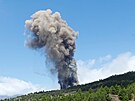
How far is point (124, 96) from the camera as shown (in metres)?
190

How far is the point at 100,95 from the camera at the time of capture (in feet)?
609

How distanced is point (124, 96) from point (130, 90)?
8527 mm

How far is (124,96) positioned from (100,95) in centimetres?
1436

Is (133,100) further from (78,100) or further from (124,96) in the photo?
(78,100)

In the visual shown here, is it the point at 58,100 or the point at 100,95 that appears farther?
the point at 58,100

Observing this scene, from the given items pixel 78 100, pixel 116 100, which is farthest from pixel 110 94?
pixel 78 100

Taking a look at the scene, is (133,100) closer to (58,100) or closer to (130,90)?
(130,90)

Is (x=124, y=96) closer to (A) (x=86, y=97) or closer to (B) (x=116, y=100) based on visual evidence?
(B) (x=116, y=100)

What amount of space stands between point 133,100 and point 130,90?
854 cm

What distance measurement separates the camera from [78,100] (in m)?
189

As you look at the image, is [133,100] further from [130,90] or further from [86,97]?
[86,97]

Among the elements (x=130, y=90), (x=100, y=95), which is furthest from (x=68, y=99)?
(x=130, y=90)

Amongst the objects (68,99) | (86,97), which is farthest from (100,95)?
(68,99)

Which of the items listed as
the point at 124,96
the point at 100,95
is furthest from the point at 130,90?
the point at 100,95
